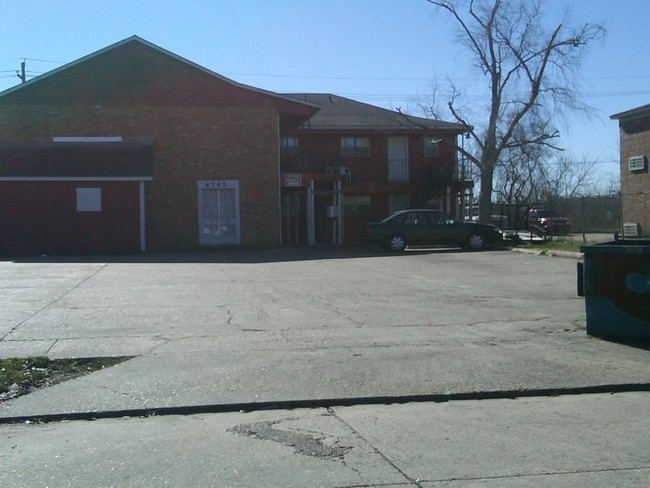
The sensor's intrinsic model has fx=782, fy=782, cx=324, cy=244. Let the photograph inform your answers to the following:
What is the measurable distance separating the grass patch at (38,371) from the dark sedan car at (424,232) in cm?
2031

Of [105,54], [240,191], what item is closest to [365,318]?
[240,191]

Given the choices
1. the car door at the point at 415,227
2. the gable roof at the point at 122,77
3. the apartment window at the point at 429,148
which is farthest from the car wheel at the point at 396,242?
the apartment window at the point at 429,148

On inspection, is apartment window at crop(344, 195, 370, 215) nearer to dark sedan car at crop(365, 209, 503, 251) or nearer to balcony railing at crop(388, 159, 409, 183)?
balcony railing at crop(388, 159, 409, 183)

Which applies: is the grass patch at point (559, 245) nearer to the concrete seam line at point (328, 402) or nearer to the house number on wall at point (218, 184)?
the house number on wall at point (218, 184)

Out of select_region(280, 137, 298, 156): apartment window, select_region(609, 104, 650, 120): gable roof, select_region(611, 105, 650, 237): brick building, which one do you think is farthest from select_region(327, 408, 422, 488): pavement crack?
select_region(280, 137, 298, 156): apartment window

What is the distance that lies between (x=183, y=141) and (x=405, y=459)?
2682 cm

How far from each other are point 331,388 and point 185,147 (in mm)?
24579

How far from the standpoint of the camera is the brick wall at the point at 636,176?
31.1 m

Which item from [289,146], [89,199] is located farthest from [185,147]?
[289,146]

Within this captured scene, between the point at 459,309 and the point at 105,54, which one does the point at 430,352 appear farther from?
the point at 105,54

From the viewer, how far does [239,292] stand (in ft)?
51.3

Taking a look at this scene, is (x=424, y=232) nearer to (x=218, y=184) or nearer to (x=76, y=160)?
(x=218, y=184)

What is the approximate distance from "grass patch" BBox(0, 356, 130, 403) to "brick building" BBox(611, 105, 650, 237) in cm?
2564

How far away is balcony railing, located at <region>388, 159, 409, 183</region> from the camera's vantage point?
38.1m
